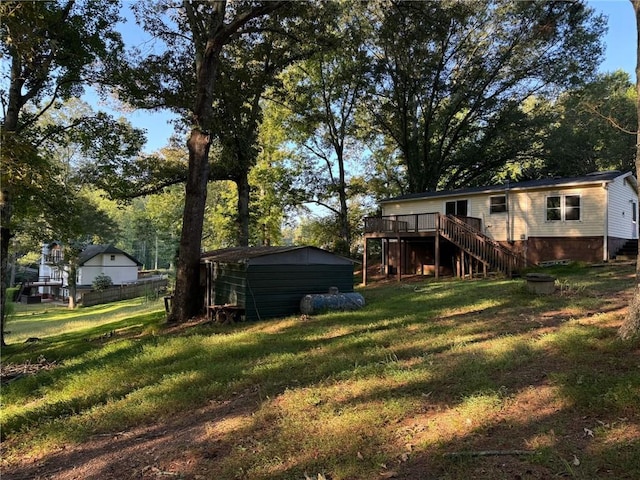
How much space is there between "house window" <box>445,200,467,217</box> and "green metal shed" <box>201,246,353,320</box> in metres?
9.93

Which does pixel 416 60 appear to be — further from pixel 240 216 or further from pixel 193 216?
pixel 193 216

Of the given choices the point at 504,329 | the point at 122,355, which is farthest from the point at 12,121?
the point at 504,329

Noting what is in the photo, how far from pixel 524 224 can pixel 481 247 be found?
10.3 feet

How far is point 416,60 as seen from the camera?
2409 cm

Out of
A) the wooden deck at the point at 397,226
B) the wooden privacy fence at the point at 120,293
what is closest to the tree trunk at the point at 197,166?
the wooden deck at the point at 397,226

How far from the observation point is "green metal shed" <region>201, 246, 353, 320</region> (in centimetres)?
1077

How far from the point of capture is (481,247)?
16.4 m

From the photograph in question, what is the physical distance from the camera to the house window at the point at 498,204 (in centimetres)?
1877

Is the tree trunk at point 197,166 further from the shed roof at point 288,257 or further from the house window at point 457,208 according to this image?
the house window at point 457,208

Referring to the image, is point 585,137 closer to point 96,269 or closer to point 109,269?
point 109,269

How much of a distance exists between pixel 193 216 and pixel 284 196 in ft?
53.6

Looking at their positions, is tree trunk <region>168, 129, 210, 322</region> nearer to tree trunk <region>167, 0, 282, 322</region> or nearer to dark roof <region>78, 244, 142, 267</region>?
tree trunk <region>167, 0, 282, 322</region>

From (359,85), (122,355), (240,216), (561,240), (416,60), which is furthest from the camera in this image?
(359,85)

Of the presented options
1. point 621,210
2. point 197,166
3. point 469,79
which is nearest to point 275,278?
point 197,166
